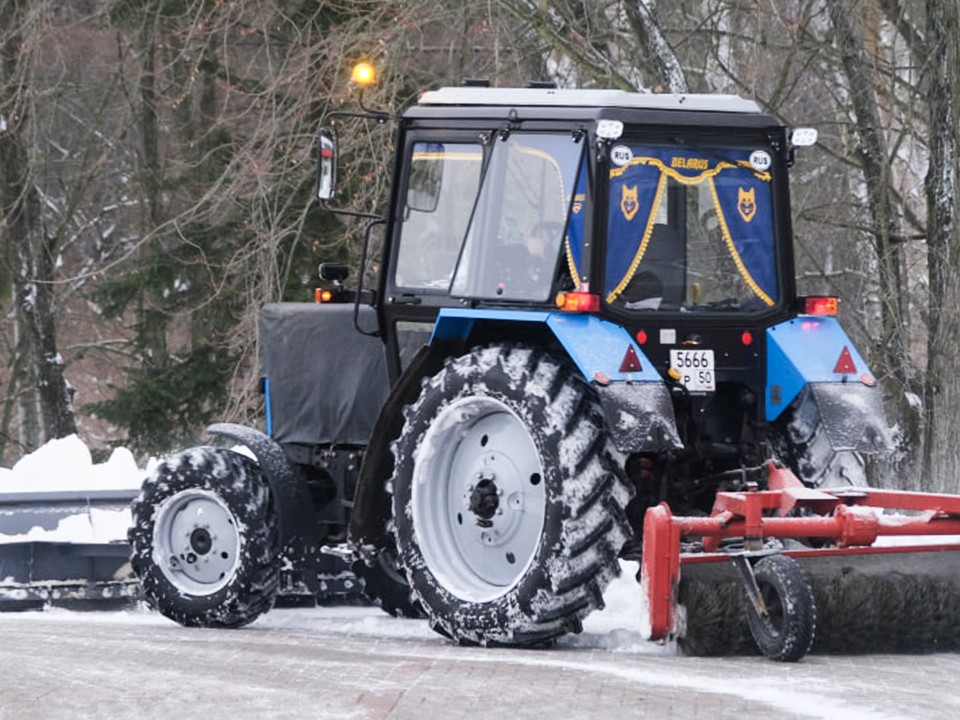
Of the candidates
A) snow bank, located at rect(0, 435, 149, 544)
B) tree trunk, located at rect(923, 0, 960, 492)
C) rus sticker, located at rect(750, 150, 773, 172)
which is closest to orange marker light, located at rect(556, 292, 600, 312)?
rus sticker, located at rect(750, 150, 773, 172)

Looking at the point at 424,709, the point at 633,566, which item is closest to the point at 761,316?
the point at 633,566

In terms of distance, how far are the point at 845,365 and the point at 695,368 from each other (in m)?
0.78

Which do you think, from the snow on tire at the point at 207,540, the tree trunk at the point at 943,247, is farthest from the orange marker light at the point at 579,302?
the tree trunk at the point at 943,247

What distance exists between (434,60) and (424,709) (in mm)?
12753

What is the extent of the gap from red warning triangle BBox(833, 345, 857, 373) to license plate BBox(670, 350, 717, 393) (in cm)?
64

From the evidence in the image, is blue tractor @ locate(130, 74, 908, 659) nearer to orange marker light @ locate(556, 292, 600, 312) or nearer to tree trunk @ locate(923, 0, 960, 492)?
orange marker light @ locate(556, 292, 600, 312)

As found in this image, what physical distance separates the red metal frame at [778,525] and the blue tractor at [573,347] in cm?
28

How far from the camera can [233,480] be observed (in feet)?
34.3

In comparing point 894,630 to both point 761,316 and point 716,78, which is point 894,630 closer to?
point 761,316

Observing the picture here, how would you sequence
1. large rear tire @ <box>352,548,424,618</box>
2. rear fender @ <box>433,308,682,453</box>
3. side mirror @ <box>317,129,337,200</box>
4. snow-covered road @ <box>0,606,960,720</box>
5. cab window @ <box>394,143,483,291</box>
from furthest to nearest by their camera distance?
large rear tire @ <box>352,548,424,618</box> → cab window @ <box>394,143,483,291</box> → side mirror @ <box>317,129,337,200</box> → rear fender @ <box>433,308,682,453</box> → snow-covered road @ <box>0,606,960,720</box>

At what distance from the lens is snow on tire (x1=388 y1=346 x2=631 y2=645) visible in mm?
8586

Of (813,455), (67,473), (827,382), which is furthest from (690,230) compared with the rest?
(67,473)

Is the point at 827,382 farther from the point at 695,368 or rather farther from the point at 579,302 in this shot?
the point at 579,302

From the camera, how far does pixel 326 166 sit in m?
9.47
